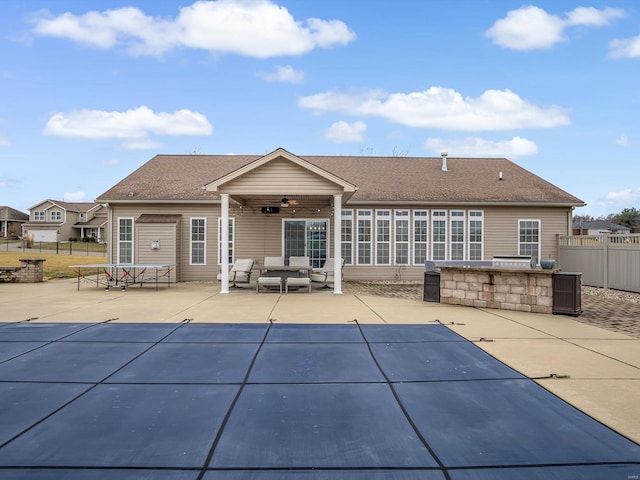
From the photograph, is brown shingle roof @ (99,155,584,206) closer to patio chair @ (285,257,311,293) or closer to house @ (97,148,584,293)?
house @ (97,148,584,293)

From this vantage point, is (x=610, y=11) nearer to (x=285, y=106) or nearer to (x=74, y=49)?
(x=285, y=106)

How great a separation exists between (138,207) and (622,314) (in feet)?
51.4

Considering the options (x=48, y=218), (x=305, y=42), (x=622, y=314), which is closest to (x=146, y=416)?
(x=622, y=314)

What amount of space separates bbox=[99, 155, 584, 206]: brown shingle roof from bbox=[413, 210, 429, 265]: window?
0.74m

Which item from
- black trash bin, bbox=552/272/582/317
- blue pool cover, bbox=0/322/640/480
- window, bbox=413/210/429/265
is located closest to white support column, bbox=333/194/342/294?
window, bbox=413/210/429/265

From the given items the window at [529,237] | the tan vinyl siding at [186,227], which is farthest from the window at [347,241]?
the window at [529,237]

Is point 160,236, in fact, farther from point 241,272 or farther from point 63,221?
point 63,221

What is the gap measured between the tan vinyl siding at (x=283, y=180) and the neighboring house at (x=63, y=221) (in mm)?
46148

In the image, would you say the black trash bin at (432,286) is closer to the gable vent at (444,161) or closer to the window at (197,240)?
the window at (197,240)

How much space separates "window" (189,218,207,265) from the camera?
1728 centimetres

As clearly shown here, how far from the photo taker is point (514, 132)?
29.9m

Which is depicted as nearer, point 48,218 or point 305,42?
point 305,42

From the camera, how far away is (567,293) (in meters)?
9.62

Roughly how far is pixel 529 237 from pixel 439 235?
11.8 ft
